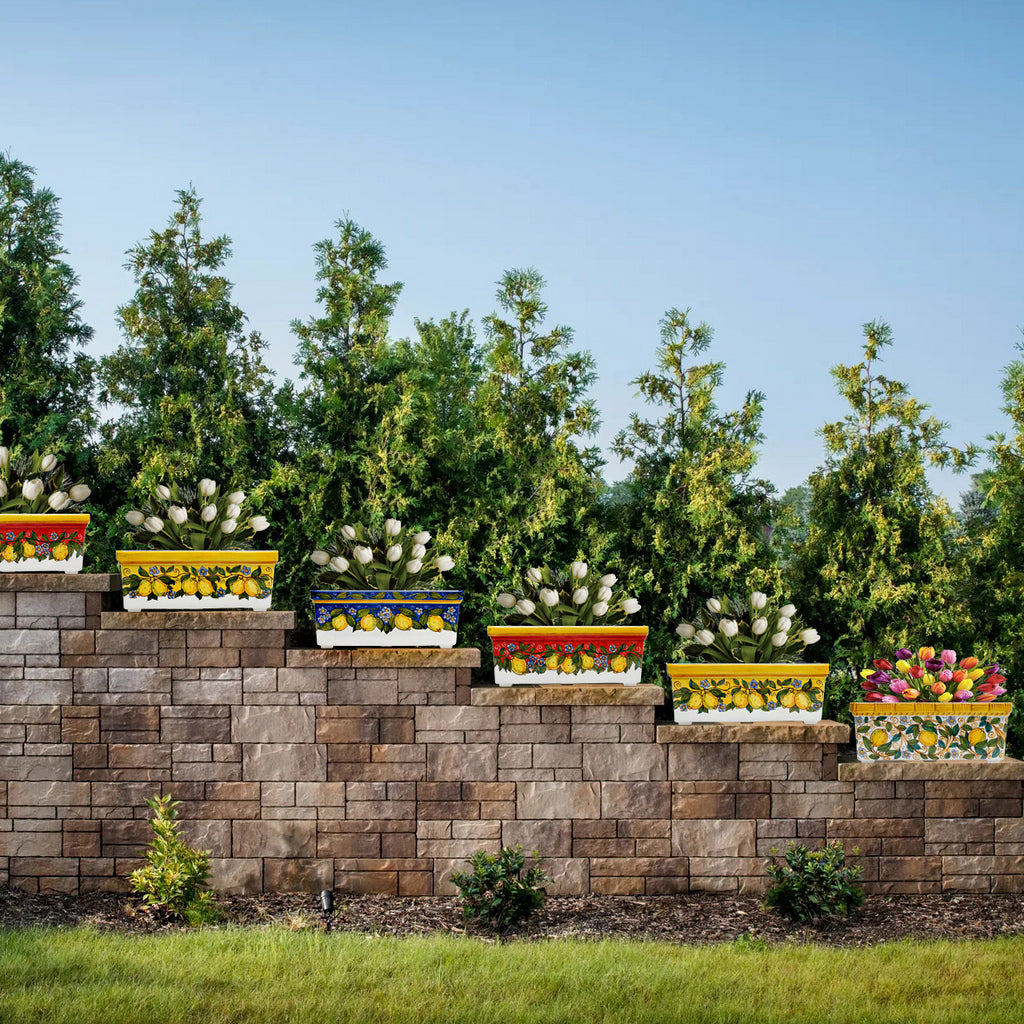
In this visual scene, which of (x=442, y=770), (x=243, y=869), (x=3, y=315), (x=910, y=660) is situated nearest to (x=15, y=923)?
(x=243, y=869)

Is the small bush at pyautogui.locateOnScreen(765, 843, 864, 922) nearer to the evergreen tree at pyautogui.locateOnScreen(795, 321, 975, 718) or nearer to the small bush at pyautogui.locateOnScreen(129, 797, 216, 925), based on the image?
the evergreen tree at pyautogui.locateOnScreen(795, 321, 975, 718)

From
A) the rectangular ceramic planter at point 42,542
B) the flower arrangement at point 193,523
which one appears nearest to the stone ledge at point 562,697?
the flower arrangement at point 193,523

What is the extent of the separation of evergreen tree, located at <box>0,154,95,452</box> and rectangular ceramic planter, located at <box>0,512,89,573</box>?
1840 mm

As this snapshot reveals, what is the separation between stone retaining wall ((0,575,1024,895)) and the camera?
653 cm

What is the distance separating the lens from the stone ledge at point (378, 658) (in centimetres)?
657

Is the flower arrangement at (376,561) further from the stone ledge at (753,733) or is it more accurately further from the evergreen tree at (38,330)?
the evergreen tree at (38,330)

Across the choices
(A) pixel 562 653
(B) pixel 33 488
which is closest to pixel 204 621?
(B) pixel 33 488

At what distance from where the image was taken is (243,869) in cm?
652

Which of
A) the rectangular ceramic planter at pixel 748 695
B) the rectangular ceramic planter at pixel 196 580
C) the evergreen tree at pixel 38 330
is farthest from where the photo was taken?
the evergreen tree at pixel 38 330

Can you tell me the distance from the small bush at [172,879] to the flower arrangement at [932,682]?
423 cm

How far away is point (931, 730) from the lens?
6805 mm

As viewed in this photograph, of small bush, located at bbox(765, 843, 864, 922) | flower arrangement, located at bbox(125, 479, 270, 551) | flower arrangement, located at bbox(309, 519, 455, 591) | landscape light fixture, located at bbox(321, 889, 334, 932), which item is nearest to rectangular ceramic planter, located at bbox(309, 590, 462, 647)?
flower arrangement, located at bbox(309, 519, 455, 591)

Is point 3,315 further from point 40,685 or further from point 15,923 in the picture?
point 15,923

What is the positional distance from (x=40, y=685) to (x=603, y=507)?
13.5 ft
